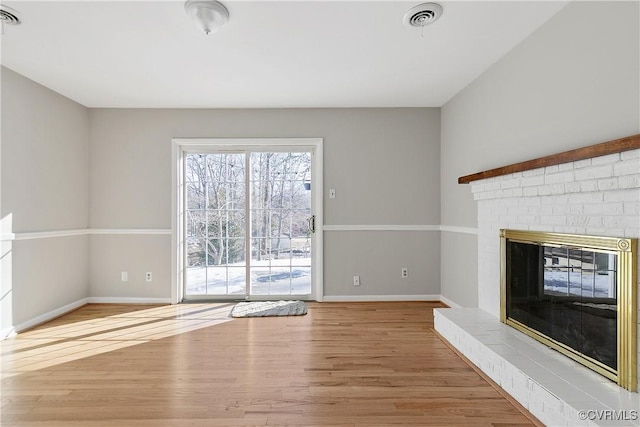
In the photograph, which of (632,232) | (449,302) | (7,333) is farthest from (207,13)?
(449,302)

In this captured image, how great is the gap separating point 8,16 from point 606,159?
3.78 meters

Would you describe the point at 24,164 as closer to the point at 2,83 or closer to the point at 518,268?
the point at 2,83

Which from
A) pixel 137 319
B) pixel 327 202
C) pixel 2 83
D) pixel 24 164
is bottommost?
pixel 137 319

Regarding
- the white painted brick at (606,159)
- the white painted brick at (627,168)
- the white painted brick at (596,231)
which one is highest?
the white painted brick at (606,159)

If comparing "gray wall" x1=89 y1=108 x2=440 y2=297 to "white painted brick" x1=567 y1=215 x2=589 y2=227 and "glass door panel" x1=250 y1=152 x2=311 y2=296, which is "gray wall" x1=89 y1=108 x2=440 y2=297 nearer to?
"glass door panel" x1=250 y1=152 x2=311 y2=296

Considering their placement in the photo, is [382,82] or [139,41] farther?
[382,82]

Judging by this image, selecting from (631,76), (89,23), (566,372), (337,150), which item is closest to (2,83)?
(89,23)

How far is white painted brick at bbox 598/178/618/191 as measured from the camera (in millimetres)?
1722

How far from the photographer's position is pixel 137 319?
3523 mm

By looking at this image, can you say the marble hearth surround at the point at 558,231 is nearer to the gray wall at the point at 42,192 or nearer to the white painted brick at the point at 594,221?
the white painted brick at the point at 594,221

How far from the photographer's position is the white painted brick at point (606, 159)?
5.53 ft

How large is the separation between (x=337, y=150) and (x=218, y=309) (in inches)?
94.8

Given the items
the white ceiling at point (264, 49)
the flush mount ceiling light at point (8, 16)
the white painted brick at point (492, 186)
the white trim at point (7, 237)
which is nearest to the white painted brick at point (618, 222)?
the white painted brick at point (492, 186)

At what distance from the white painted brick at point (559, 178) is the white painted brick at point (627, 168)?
0.30 metres
